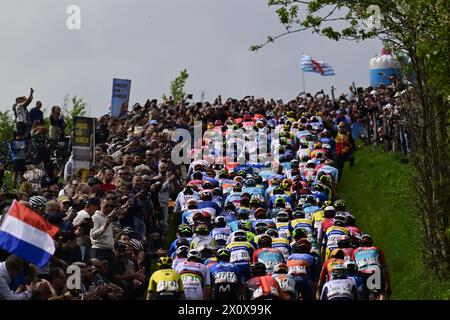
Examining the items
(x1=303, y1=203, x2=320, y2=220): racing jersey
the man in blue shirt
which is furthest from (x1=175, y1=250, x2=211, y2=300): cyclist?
the man in blue shirt

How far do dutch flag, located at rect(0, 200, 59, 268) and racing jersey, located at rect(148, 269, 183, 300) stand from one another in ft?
17.7

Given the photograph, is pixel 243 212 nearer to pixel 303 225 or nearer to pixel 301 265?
pixel 303 225

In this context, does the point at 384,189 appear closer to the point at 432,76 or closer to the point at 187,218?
the point at 187,218

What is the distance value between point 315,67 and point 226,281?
127ft

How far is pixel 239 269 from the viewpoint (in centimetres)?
2150

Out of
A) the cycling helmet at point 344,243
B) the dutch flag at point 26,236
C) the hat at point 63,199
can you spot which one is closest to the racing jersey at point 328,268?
the cycling helmet at point 344,243

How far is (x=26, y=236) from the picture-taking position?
1479 centimetres

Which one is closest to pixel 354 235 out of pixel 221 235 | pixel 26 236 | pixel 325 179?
pixel 221 235

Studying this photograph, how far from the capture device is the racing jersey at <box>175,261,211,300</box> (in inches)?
819

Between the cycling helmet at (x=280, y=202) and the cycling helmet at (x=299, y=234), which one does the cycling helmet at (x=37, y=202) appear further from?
the cycling helmet at (x=280, y=202)

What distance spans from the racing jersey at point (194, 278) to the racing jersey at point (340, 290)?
224 centimetres

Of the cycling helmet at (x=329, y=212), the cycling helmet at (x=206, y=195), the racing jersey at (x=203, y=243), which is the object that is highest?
the cycling helmet at (x=206, y=195)

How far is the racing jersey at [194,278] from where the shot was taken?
2080 centimetres

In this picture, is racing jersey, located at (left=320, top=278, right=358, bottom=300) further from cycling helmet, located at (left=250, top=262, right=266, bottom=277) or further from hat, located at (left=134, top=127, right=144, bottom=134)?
hat, located at (left=134, top=127, right=144, bottom=134)
